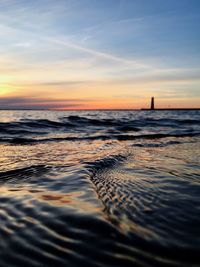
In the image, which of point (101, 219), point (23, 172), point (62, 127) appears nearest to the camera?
point (101, 219)

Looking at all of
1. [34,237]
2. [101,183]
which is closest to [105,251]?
[34,237]

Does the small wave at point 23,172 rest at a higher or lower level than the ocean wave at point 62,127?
lower

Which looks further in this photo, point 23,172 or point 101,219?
point 23,172

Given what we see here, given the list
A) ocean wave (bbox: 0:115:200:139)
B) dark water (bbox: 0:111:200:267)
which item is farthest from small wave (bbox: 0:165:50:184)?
ocean wave (bbox: 0:115:200:139)

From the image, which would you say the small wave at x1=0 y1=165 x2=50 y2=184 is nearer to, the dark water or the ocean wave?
the dark water

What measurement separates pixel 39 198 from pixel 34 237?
0.91 m

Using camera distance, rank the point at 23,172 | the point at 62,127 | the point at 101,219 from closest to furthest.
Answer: the point at 101,219 → the point at 23,172 → the point at 62,127

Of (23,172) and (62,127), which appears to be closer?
(23,172)

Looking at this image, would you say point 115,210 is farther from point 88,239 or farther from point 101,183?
point 101,183

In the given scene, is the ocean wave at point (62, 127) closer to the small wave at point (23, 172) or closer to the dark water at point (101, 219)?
the small wave at point (23, 172)

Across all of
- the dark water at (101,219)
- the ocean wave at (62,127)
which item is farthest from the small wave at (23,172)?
the ocean wave at (62,127)

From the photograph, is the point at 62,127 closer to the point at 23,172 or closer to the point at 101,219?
the point at 23,172

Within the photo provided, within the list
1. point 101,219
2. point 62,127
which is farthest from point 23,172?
point 62,127

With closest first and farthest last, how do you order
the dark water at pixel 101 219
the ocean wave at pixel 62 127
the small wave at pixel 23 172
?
the dark water at pixel 101 219, the small wave at pixel 23 172, the ocean wave at pixel 62 127
